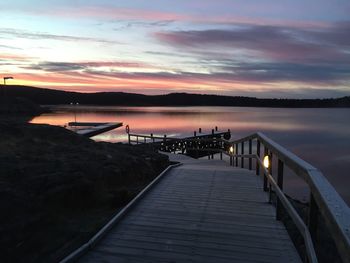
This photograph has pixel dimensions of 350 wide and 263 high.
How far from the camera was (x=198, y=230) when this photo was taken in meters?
5.12

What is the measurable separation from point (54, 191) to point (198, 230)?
297cm

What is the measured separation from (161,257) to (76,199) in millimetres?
3189

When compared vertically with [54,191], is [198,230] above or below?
below

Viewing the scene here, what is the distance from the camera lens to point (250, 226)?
5.28 m

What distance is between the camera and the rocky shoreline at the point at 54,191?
5336mm

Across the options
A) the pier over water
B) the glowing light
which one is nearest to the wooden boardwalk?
the pier over water

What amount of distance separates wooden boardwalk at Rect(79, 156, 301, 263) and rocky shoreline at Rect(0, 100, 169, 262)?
70 centimetres

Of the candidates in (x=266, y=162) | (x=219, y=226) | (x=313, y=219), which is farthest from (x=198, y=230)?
(x=266, y=162)

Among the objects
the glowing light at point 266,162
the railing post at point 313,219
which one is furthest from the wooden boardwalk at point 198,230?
the railing post at point 313,219

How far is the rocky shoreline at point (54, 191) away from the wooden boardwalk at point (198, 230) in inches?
27.6

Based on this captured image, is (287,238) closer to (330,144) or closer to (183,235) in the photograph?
(183,235)

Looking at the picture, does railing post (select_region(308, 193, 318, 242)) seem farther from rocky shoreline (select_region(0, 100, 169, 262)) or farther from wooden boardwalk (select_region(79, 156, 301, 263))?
rocky shoreline (select_region(0, 100, 169, 262))

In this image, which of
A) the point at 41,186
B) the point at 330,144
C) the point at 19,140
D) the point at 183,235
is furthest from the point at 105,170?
the point at 330,144

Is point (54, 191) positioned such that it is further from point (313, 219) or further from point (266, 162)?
point (313, 219)
